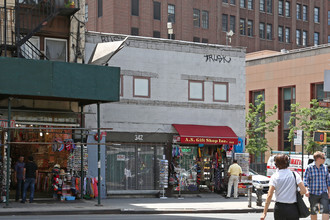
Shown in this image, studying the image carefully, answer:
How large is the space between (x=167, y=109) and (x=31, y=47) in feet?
22.3

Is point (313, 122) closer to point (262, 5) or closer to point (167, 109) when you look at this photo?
point (167, 109)

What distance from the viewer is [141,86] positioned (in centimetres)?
2778

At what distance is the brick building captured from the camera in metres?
64.1

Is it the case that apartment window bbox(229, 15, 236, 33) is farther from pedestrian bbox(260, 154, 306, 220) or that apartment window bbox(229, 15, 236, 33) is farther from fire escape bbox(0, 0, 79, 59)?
pedestrian bbox(260, 154, 306, 220)

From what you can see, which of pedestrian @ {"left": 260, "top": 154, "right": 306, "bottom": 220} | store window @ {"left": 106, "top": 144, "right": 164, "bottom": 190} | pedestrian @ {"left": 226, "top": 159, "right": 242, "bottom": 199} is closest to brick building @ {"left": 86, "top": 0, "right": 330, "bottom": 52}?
store window @ {"left": 106, "top": 144, "right": 164, "bottom": 190}

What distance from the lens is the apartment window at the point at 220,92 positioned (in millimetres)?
29775

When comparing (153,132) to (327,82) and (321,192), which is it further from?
(321,192)

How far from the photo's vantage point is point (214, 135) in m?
28.5

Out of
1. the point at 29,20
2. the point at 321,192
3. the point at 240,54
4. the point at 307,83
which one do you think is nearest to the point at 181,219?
the point at 321,192

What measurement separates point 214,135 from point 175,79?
10.2ft

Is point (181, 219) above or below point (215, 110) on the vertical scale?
below

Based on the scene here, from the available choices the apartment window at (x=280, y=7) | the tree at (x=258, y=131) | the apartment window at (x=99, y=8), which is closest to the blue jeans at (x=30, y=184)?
the tree at (x=258, y=131)

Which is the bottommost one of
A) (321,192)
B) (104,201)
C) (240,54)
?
(104,201)

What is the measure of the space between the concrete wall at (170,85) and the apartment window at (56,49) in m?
1.05
